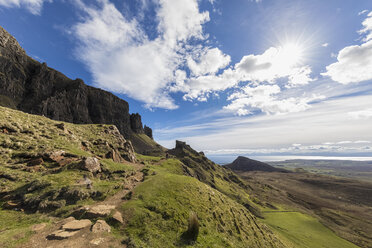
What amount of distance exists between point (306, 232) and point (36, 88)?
234 metres

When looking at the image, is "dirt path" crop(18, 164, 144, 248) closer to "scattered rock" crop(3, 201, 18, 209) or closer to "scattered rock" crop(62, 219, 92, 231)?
"scattered rock" crop(62, 219, 92, 231)

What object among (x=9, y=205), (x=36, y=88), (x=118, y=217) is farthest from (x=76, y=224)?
(x=36, y=88)

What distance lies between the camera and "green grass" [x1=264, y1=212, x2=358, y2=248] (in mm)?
61688

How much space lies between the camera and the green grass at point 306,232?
61.7 meters

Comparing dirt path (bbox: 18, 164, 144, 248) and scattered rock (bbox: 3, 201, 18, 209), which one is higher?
scattered rock (bbox: 3, 201, 18, 209)

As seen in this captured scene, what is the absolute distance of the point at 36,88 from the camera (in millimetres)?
140500

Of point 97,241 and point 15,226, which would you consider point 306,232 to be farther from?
point 15,226

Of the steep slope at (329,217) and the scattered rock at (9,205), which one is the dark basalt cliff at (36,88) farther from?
the steep slope at (329,217)

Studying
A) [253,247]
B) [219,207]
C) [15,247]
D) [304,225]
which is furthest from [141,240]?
[304,225]

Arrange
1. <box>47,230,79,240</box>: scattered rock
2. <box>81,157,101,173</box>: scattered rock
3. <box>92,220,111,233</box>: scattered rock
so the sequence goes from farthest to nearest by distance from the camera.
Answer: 1. <box>81,157,101,173</box>: scattered rock
2. <box>92,220,111,233</box>: scattered rock
3. <box>47,230,79,240</box>: scattered rock

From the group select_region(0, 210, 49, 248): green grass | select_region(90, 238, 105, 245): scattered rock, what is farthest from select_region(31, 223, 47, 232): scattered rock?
select_region(90, 238, 105, 245): scattered rock

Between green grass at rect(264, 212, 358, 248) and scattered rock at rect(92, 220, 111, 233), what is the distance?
71923mm

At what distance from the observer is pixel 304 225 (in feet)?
269

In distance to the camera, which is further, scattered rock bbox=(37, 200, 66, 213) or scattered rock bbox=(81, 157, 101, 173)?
scattered rock bbox=(81, 157, 101, 173)
